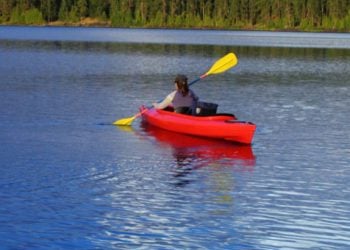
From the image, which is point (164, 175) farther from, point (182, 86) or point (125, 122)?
point (125, 122)

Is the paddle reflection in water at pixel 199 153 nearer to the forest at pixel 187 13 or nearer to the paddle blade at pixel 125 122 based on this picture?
the paddle blade at pixel 125 122

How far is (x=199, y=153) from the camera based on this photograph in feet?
65.9

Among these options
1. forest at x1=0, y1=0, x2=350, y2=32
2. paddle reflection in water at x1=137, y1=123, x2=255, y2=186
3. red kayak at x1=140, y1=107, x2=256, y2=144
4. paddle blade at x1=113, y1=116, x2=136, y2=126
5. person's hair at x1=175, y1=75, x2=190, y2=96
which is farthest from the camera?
forest at x1=0, y1=0, x2=350, y2=32

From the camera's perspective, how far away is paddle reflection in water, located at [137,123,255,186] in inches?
724

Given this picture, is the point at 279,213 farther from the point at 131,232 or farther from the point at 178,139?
the point at 178,139

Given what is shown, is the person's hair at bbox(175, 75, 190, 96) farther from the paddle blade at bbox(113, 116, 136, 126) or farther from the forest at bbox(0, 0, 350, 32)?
the forest at bbox(0, 0, 350, 32)

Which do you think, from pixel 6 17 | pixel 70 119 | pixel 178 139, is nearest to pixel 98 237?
pixel 178 139

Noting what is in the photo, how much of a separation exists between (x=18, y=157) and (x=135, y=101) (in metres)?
12.2

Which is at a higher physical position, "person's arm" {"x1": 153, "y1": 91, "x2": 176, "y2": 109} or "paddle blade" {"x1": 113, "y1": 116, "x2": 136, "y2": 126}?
"person's arm" {"x1": 153, "y1": 91, "x2": 176, "y2": 109}

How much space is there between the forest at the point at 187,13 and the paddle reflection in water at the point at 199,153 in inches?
4760

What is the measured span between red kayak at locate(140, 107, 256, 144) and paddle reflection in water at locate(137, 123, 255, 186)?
0.14 metres

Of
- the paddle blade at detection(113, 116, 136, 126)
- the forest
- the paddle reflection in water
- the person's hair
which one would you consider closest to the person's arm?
the person's hair

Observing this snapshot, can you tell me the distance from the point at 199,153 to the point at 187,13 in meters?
133

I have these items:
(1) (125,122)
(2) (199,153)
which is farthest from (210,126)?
(1) (125,122)
